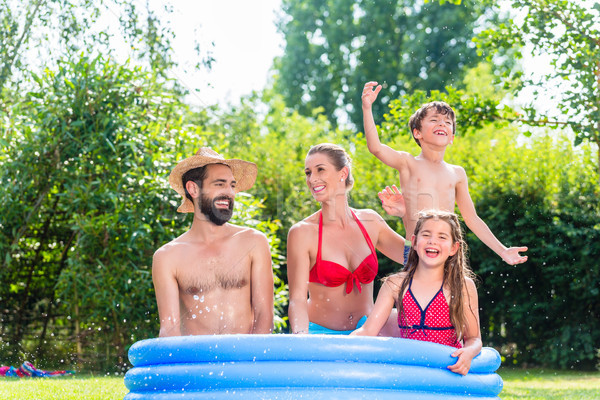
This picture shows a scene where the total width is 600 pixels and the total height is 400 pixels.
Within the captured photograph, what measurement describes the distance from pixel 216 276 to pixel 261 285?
278mm

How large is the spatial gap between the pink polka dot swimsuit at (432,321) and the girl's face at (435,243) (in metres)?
0.19

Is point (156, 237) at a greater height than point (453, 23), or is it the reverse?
point (453, 23)

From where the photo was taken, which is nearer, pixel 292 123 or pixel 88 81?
pixel 88 81

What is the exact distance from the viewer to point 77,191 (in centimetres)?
816

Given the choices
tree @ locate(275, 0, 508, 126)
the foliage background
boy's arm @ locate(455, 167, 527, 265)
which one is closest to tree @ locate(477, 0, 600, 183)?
the foliage background

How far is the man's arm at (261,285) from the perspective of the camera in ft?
14.0

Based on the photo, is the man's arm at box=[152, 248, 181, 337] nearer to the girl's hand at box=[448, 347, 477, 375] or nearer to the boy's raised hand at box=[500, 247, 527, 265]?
the girl's hand at box=[448, 347, 477, 375]

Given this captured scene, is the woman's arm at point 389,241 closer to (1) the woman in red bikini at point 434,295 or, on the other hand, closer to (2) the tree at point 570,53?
(1) the woman in red bikini at point 434,295

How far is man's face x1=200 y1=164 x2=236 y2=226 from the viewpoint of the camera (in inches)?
173

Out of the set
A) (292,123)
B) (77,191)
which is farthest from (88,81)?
(292,123)

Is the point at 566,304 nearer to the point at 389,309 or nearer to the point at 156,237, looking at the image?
the point at 156,237

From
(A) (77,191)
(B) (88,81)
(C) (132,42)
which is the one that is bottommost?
(A) (77,191)

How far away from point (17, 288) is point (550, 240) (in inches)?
298

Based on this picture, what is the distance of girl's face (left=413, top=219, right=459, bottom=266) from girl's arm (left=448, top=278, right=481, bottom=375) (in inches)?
7.4
